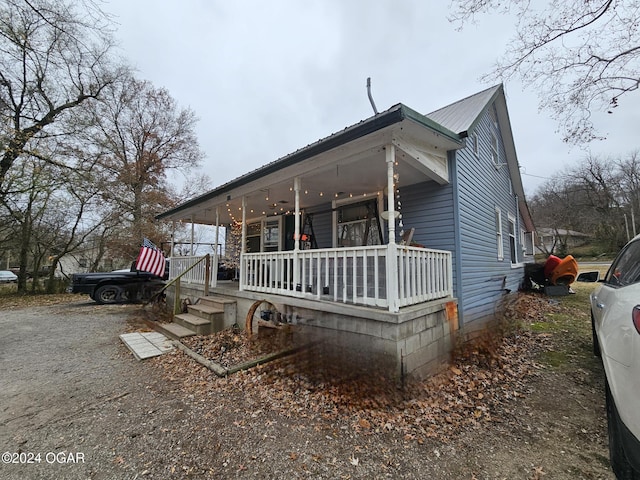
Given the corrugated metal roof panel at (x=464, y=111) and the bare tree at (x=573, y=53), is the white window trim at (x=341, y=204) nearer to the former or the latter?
the corrugated metal roof panel at (x=464, y=111)

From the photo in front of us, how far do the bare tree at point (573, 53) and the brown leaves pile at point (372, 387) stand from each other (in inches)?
216

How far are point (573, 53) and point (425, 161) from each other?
471 cm

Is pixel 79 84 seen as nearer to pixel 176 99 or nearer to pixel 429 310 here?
pixel 176 99

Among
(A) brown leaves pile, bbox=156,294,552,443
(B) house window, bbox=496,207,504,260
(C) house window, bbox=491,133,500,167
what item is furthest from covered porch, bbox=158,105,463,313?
(C) house window, bbox=491,133,500,167

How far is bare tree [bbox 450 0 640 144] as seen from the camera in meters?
5.14

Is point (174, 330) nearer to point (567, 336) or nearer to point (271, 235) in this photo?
point (271, 235)

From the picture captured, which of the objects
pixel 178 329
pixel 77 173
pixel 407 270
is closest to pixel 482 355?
pixel 407 270

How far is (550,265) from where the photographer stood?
9367 mm

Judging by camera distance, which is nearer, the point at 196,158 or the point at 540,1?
the point at 540,1

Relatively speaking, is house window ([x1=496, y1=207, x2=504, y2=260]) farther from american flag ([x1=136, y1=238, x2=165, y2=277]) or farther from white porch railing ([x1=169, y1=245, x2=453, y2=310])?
american flag ([x1=136, y1=238, x2=165, y2=277])

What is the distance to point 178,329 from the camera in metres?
5.79

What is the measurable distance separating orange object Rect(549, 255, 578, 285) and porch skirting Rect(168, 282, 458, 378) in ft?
22.7

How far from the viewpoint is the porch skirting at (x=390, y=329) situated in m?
3.30

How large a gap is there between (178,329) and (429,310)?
497 centimetres
